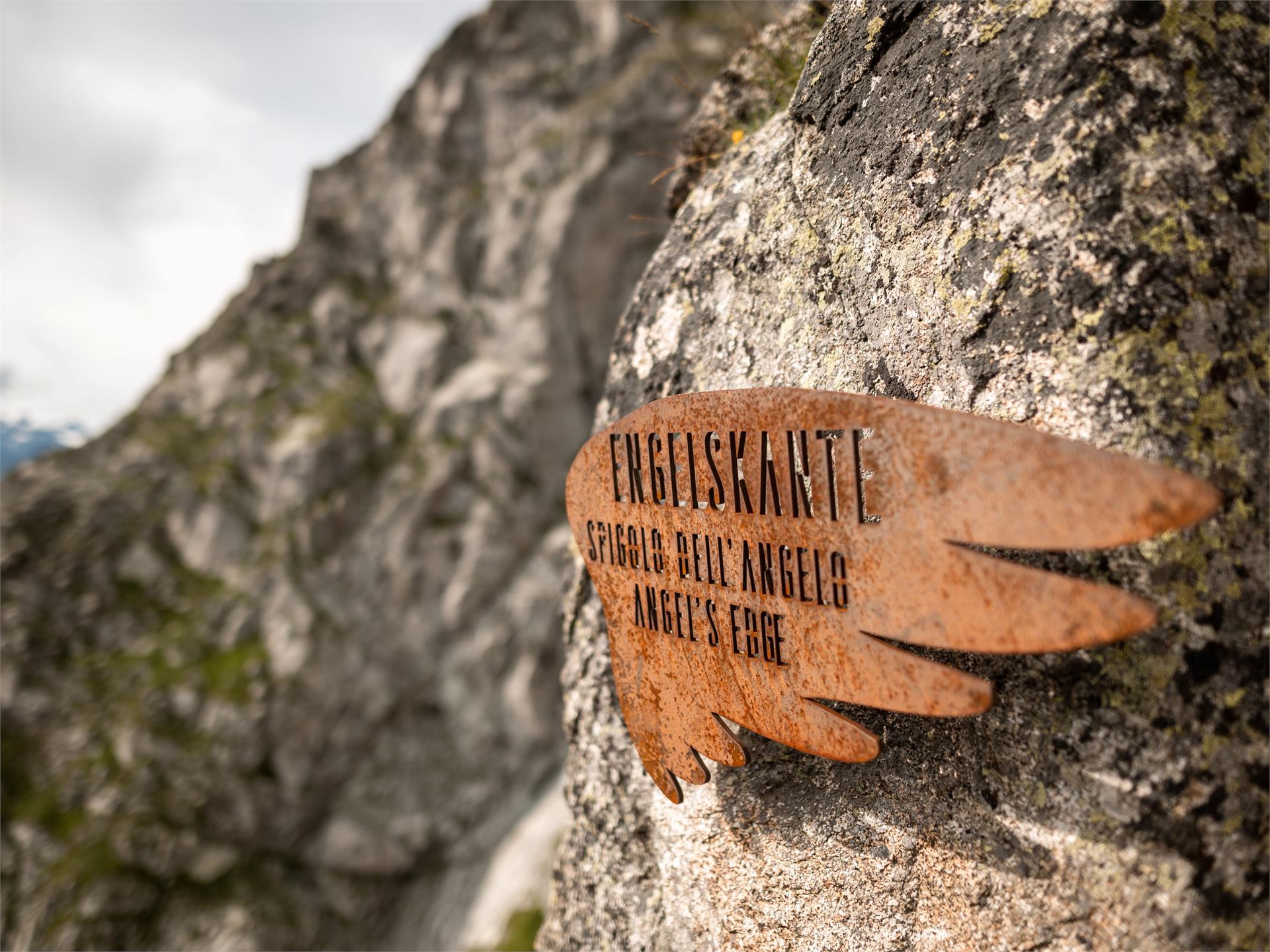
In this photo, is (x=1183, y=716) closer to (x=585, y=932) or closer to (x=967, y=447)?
(x=967, y=447)

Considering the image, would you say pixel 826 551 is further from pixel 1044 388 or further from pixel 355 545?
pixel 355 545

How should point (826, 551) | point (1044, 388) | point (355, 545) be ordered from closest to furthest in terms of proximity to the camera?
point (1044, 388) < point (826, 551) < point (355, 545)

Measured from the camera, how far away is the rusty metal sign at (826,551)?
1410 millimetres

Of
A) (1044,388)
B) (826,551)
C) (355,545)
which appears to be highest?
(1044,388)

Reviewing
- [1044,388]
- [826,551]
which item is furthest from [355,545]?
[1044,388]

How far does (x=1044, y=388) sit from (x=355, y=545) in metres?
10.9

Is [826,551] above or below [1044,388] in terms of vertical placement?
below

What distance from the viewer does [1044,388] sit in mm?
1733

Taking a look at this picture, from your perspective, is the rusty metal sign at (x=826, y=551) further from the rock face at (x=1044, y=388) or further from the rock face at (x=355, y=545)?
the rock face at (x=355, y=545)

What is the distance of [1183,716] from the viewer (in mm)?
1547

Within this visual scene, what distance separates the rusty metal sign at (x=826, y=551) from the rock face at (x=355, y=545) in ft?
23.2

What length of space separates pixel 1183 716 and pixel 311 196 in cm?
1502

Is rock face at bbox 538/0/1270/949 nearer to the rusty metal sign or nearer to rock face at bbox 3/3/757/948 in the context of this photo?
the rusty metal sign

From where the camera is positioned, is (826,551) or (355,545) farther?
(355,545)
